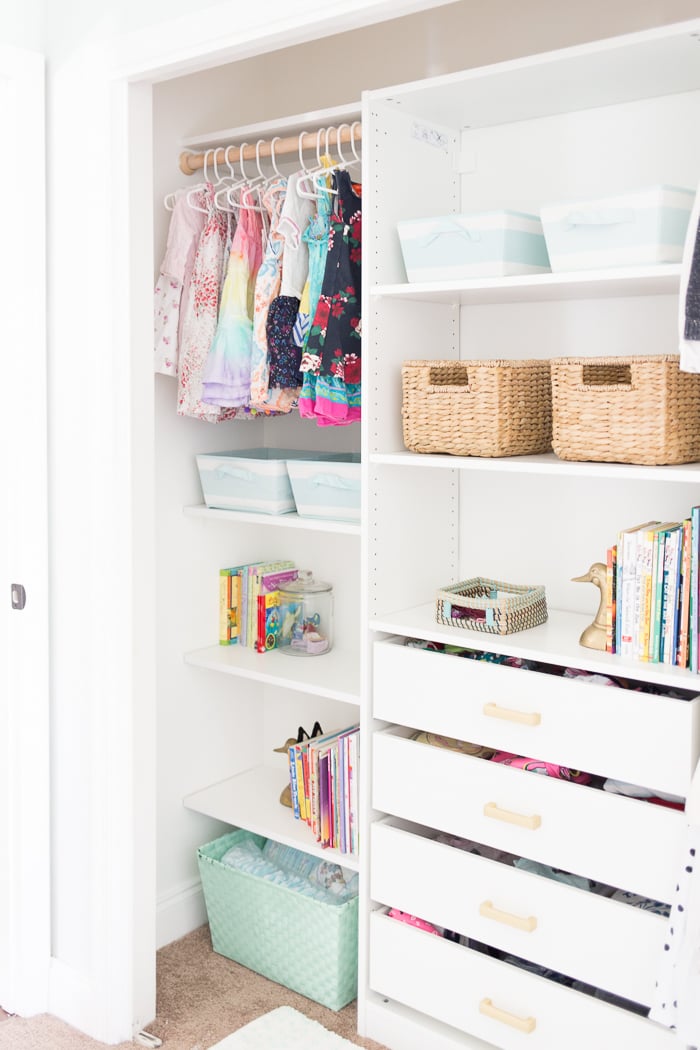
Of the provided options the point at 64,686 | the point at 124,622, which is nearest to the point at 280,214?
the point at 124,622

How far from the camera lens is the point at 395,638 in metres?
2.26

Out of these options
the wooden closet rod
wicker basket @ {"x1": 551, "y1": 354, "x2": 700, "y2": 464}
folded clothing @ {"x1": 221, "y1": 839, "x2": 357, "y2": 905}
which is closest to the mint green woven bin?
folded clothing @ {"x1": 221, "y1": 839, "x2": 357, "y2": 905}

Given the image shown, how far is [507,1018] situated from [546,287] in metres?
1.40

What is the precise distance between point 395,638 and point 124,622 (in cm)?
58

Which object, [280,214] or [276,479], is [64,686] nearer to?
[276,479]

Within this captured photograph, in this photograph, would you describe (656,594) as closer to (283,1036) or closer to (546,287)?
(546,287)

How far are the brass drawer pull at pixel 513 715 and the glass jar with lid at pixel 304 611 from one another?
2.70ft

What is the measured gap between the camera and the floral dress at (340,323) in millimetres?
2266

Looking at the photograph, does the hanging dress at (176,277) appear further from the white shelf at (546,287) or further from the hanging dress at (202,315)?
the white shelf at (546,287)

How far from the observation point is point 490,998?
2.08 metres

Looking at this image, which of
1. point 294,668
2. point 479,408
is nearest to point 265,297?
point 479,408

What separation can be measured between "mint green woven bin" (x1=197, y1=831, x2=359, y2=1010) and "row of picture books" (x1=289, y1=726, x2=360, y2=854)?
149 millimetres

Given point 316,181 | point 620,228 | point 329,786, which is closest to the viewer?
point 620,228

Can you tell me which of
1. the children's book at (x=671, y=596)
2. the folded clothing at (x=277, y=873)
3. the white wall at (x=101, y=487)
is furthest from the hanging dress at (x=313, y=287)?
the folded clothing at (x=277, y=873)
